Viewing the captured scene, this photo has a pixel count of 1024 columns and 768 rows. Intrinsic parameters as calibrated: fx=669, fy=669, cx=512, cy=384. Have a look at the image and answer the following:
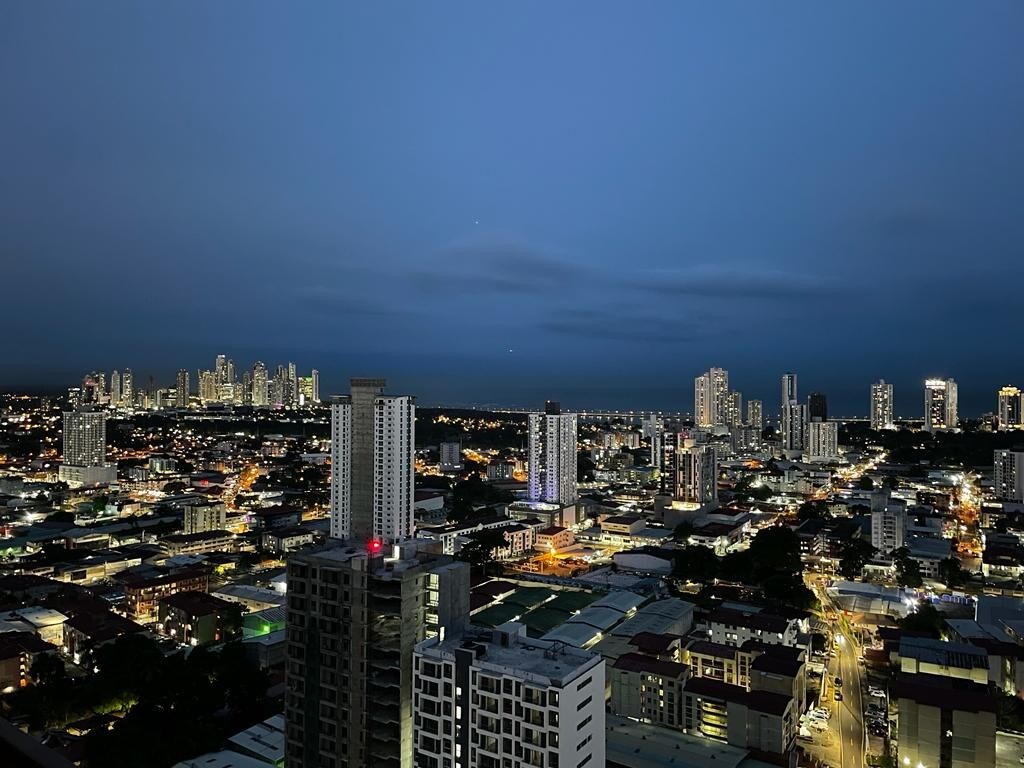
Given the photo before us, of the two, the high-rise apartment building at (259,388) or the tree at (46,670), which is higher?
the high-rise apartment building at (259,388)

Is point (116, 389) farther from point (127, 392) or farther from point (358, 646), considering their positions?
Result: point (358, 646)

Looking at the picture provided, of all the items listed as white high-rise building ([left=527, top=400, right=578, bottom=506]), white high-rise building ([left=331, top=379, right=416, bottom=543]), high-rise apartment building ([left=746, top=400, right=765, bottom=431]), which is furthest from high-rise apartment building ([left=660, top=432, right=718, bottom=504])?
high-rise apartment building ([left=746, top=400, right=765, bottom=431])

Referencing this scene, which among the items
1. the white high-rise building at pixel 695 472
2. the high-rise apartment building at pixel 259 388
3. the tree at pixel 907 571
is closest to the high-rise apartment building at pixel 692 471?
the white high-rise building at pixel 695 472

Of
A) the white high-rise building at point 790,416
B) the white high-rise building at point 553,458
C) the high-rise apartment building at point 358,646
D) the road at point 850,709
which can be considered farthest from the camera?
the white high-rise building at point 790,416

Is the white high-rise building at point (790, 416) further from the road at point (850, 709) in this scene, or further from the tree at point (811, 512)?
the road at point (850, 709)

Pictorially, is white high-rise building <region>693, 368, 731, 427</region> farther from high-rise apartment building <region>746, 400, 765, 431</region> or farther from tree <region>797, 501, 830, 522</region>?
tree <region>797, 501, 830, 522</region>

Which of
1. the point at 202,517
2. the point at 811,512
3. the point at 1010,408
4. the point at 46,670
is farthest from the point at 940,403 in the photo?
the point at 46,670
